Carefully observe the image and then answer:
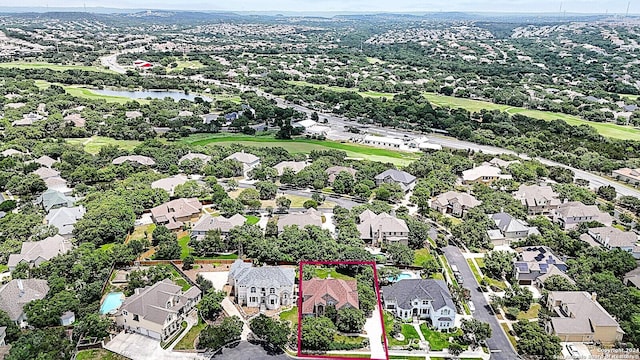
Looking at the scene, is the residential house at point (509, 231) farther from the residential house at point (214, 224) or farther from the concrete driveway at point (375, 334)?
the residential house at point (214, 224)

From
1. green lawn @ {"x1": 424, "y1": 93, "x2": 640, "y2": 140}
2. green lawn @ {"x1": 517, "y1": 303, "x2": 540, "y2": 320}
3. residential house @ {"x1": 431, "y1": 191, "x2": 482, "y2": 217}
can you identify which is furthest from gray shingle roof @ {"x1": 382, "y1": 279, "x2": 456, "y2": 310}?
green lawn @ {"x1": 424, "y1": 93, "x2": 640, "y2": 140}

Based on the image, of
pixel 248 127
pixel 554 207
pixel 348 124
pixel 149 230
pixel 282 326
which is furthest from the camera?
pixel 348 124

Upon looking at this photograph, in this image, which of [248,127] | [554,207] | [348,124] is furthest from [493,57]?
[554,207]

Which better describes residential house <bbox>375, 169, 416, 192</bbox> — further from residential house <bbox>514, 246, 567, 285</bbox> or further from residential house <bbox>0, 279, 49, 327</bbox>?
residential house <bbox>0, 279, 49, 327</bbox>

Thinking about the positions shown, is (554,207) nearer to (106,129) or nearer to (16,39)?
(106,129)

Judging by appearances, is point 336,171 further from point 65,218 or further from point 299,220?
point 65,218

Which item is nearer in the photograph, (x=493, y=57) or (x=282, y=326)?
(x=282, y=326)

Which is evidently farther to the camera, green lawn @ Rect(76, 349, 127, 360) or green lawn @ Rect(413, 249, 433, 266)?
green lawn @ Rect(413, 249, 433, 266)
